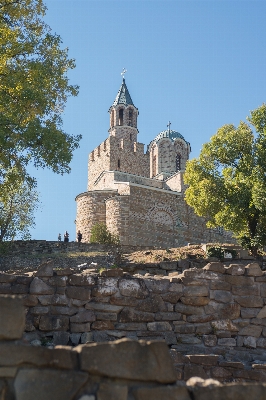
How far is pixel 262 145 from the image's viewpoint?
22438 mm

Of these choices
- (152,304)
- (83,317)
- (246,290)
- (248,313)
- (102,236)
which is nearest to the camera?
(83,317)

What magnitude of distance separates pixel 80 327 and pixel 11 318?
4455mm

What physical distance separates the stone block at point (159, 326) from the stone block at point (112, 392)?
4.70 metres

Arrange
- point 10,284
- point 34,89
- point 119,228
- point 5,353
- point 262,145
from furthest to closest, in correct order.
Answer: point 119,228 < point 262,145 < point 34,89 < point 10,284 < point 5,353

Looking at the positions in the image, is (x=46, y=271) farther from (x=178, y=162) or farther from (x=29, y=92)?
(x=178, y=162)

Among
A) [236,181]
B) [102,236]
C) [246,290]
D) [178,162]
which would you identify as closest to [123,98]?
[178,162]

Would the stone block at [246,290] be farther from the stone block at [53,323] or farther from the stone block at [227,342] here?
the stone block at [53,323]

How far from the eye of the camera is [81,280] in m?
8.04

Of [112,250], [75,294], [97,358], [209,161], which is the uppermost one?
[209,161]

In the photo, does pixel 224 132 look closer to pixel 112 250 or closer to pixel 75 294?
pixel 112 250

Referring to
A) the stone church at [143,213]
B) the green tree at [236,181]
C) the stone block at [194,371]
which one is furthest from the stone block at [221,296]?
the stone church at [143,213]

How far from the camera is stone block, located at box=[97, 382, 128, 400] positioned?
3.27 metres

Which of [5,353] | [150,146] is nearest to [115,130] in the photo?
[150,146]

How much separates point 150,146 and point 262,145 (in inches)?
1068
